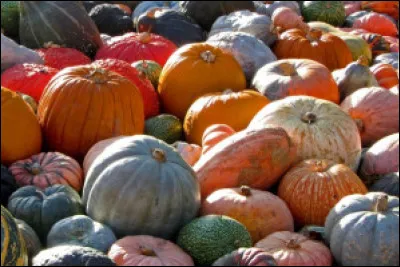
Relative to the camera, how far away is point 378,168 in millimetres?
4285

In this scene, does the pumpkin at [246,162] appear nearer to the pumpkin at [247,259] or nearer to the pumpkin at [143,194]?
the pumpkin at [143,194]

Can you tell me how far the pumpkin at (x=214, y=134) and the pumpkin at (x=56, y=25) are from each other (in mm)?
1987

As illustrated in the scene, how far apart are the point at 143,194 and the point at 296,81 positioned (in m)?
2.06

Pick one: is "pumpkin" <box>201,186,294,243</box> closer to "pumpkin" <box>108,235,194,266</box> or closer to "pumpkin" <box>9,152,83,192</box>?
"pumpkin" <box>108,235,194,266</box>

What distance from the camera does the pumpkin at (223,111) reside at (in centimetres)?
466

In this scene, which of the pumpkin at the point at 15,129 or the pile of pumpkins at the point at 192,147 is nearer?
the pile of pumpkins at the point at 192,147

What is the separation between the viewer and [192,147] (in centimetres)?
430

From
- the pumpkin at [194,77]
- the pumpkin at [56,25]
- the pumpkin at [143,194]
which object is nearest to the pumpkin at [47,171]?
the pumpkin at [143,194]

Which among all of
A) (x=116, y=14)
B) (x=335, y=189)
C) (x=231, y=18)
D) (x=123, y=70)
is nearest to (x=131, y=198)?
(x=335, y=189)

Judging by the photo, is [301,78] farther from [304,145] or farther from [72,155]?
[72,155]

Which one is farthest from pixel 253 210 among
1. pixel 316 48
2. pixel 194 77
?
pixel 316 48

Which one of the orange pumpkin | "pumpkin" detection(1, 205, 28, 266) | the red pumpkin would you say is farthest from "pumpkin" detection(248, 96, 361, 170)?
the orange pumpkin

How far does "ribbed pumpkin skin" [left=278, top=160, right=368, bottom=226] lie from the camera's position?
12.1 ft

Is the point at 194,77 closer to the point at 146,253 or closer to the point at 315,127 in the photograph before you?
the point at 315,127
